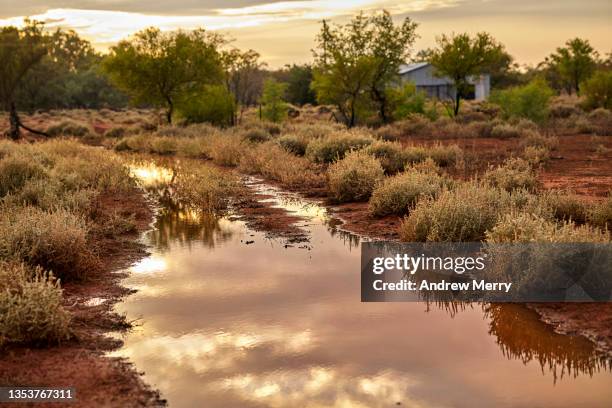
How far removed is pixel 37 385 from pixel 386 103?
35.3 meters

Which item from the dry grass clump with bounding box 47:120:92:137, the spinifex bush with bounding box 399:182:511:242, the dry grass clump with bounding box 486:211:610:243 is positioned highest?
the dry grass clump with bounding box 486:211:610:243

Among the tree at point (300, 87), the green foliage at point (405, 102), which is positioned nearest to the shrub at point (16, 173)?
the green foliage at point (405, 102)

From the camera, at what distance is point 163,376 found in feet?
20.8

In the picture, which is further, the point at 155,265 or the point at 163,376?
the point at 155,265

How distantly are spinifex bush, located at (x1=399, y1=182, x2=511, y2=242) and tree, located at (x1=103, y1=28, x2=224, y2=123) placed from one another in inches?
1173

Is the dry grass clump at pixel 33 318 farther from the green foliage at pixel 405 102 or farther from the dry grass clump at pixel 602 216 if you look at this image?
the green foliage at pixel 405 102

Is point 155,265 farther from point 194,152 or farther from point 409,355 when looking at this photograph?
point 194,152

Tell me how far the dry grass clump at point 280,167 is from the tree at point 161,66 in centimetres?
1548

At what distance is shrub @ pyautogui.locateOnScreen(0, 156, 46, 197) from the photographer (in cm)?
1498

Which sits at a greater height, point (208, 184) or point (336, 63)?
point (336, 63)

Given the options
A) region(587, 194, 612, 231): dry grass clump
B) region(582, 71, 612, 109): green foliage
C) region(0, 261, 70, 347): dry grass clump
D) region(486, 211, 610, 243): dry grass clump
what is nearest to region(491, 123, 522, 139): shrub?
region(582, 71, 612, 109): green foliage

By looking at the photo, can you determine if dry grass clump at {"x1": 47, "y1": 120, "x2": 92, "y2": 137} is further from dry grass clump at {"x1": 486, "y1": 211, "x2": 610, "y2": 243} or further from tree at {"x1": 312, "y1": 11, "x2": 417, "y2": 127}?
dry grass clump at {"x1": 486, "y1": 211, "x2": 610, "y2": 243}

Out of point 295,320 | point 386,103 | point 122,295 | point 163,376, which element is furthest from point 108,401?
point 386,103

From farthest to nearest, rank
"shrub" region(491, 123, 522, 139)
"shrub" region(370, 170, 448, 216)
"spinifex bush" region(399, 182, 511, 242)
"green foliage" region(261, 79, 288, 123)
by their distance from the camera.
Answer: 1. "green foliage" region(261, 79, 288, 123)
2. "shrub" region(491, 123, 522, 139)
3. "shrub" region(370, 170, 448, 216)
4. "spinifex bush" region(399, 182, 511, 242)
